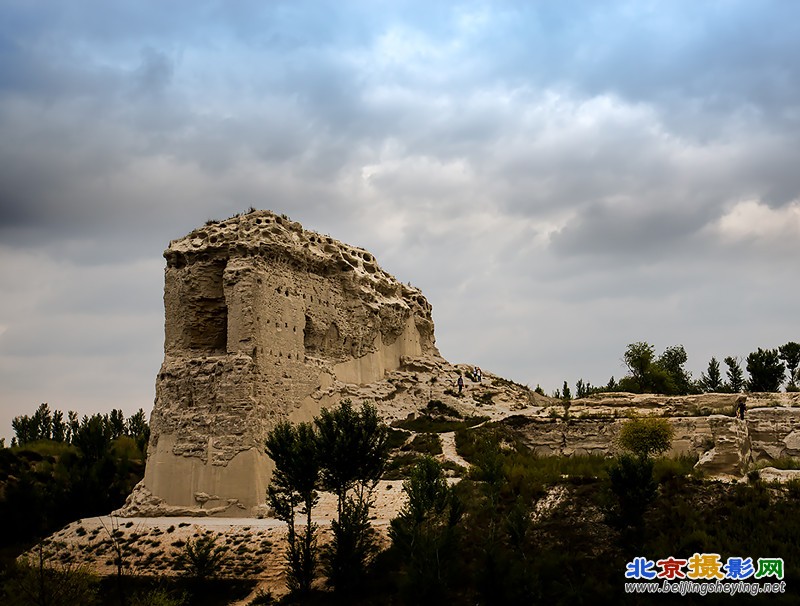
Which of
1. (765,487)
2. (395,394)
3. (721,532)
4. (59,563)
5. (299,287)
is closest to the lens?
(721,532)

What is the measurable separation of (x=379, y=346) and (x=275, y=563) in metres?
15.9

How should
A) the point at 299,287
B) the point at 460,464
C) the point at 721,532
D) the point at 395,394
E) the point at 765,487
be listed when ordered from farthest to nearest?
the point at 395,394 < the point at 299,287 < the point at 460,464 < the point at 765,487 < the point at 721,532

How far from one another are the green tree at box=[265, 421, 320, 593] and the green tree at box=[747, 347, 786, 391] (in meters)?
33.7

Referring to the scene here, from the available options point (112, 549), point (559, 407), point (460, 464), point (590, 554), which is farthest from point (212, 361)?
point (559, 407)

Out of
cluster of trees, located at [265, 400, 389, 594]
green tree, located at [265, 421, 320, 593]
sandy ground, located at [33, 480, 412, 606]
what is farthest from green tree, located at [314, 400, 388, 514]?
sandy ground, located at [33, 480, 412, 606]

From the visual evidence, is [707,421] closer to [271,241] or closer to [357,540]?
[357,540]

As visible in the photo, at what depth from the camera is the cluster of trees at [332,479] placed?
19.4m

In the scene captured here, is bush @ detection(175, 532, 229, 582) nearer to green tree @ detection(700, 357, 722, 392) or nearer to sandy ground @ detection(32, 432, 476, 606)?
sandy ground @ detection(32, 432, 476, 606)

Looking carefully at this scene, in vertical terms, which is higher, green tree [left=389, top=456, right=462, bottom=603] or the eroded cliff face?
the eroded cliff face

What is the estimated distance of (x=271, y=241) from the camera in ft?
92.5

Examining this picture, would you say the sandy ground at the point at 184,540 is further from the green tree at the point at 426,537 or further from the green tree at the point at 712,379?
the green tree at the point at 712,379

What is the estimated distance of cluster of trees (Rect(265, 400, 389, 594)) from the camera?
19.4 metres

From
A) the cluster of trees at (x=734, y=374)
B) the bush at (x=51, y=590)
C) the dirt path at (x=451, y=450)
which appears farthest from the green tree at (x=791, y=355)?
the bush at (x=51, y=590)

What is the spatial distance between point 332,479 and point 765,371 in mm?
34178
